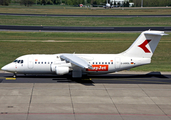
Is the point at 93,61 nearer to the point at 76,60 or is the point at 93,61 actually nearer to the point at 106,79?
the point at 76,60

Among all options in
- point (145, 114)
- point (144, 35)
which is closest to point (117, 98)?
point (145, 114)

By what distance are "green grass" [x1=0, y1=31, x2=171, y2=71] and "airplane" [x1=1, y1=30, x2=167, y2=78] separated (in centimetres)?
708

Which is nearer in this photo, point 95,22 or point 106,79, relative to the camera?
point 106,79

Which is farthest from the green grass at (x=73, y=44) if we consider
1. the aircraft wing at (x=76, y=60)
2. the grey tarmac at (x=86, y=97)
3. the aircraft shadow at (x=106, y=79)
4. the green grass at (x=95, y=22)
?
the green grass at (x=95, y=22)

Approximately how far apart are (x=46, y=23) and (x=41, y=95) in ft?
197

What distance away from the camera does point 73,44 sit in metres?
55.9

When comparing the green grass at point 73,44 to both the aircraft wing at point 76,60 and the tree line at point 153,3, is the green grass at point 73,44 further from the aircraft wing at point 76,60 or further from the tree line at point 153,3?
the tree line at point 153,3

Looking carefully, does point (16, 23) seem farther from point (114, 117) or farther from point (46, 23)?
point (114, 117)

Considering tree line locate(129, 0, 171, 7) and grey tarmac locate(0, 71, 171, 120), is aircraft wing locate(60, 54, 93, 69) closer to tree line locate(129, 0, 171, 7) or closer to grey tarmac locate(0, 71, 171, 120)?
grey tarmac locate(0, 71, 171, 120)

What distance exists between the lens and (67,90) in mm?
27219

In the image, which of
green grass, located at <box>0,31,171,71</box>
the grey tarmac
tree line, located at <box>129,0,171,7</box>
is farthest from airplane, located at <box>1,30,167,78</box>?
tree line, located at <box>129,0,171,7</box>

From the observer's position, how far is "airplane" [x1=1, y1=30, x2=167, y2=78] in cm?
3097

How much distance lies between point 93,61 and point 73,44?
25.2 metres

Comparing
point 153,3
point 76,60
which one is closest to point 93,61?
point 76,60
